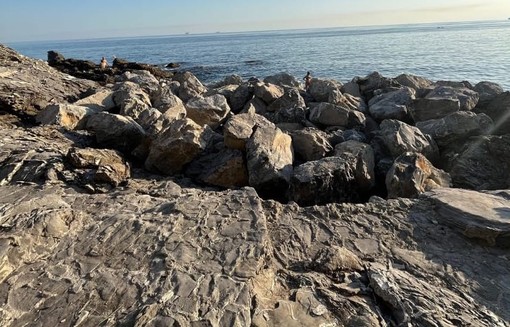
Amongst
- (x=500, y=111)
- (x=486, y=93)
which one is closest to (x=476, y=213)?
(x=500, y=111)

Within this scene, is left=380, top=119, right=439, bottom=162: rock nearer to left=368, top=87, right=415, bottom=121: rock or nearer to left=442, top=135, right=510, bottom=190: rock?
left=442, top=135, right=510, bottom=190: rock

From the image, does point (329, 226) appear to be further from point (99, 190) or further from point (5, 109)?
point (5, 109)

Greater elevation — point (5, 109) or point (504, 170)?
point (5, 109)

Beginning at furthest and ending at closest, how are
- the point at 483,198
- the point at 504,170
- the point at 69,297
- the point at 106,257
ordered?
the point at 504,170, the point at 483,198, the point at 106,257, the point at 69,297

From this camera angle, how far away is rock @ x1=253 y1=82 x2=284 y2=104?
9.81 meters

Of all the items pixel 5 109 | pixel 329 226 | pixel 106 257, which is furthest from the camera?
pixel 5 109

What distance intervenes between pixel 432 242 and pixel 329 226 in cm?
107

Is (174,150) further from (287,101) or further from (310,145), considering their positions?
(287,101)

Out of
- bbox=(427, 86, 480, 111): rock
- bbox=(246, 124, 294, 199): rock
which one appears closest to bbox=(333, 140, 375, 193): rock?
bbox=(246, 124, 294, 199): rock

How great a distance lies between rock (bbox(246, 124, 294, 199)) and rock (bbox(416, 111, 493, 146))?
296 centimetres

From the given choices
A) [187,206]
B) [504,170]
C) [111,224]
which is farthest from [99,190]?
[504,170]

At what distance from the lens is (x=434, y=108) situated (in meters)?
8.20

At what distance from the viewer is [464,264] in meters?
3.63

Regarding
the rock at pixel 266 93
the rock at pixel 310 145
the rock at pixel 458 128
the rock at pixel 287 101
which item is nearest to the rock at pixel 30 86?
the rock at pixel 266 93
